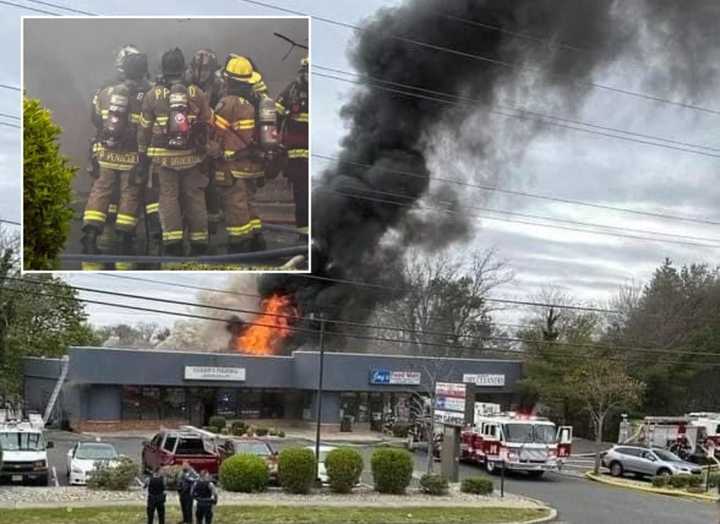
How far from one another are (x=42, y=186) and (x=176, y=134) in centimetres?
422

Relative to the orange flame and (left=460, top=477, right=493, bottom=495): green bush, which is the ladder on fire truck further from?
(left=460, top=477, right=493, bottom=495): green bush

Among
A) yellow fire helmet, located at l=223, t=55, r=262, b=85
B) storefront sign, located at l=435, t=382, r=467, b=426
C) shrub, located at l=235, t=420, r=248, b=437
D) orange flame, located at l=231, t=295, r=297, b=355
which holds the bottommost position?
shrub, located at l=235, t=420, r=248, b=437

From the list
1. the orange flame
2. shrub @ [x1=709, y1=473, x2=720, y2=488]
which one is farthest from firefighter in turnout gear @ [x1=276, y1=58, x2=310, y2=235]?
the orange flame

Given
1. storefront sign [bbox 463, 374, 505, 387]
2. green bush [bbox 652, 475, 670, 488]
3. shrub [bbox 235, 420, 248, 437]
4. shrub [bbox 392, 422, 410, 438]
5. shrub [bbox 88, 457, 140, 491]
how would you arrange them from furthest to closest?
storefront sign [bbox 463, 374, 505, 387], shrub [bbox 392, 422, 410, 438], shrub [bbox 235, 420, 248, 437], green bush [bbox 652, 475, 670, 488], shrub [bbox 88, 457, 140, 491]

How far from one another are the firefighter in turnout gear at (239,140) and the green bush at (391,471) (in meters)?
7.55

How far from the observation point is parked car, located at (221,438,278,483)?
89.4ft

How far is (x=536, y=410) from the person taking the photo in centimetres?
5772

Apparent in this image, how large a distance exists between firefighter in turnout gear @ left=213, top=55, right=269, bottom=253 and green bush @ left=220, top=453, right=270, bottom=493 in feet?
21.2

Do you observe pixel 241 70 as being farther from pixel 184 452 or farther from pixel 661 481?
pixel 661 481

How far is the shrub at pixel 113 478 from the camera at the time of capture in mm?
24781

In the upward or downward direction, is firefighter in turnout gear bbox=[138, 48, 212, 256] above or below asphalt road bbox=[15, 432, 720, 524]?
above

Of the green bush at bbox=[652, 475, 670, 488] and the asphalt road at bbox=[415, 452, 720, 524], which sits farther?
the green bush at bbox=[652, 475, 670, 488]

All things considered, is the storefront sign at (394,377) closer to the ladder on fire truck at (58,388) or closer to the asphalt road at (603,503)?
the ladder on fire truck at (58,388)

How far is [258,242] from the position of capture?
27891mm
